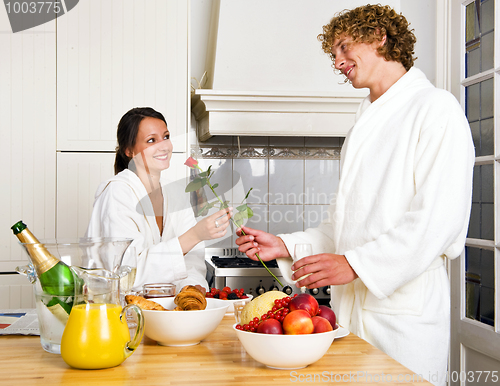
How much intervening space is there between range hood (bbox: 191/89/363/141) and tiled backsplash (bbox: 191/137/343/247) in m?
0.39

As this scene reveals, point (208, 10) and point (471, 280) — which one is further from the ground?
point (208, 10)

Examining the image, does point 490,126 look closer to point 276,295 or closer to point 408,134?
point 408,134

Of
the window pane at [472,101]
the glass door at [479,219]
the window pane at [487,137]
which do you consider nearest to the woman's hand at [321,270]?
the glass door at [479,219]

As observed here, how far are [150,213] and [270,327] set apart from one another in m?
1.23

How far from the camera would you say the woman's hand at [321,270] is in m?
1.19

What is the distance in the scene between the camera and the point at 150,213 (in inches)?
75.1

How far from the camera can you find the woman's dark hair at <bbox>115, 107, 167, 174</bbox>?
2049 mm

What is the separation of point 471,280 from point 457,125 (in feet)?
3.48

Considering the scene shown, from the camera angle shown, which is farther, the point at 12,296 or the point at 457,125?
the point at 12,296

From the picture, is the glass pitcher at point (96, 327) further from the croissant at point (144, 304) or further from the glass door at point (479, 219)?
the glass door at point (479, 219)

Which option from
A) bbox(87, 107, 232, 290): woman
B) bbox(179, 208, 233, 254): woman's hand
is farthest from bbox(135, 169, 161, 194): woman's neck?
bbox(179, 208, 233, 254): woman's hand

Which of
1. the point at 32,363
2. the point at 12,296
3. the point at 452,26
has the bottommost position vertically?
the point at 12,296

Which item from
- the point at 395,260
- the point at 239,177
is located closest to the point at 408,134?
the point at 395,260

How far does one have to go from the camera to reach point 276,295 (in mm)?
862
